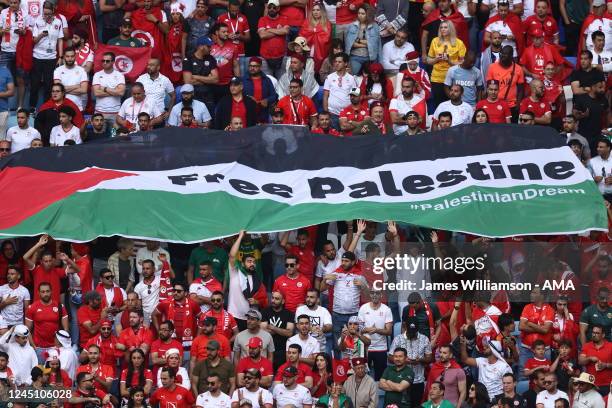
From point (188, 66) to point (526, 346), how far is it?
7140 mm

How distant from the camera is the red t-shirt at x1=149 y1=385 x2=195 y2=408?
24766mm

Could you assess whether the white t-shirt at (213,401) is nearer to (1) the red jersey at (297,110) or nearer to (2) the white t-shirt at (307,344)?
(2) the white t-shirt at (307,344)

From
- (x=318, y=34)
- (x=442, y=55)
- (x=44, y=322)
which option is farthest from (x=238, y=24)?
(x=44, y=322)

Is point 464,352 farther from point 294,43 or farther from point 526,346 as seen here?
point 294,43

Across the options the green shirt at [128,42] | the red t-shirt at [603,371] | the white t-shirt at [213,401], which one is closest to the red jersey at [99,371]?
the white t-shirt at [213,401]

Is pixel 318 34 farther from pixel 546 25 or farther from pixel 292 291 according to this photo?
pixel 292 291

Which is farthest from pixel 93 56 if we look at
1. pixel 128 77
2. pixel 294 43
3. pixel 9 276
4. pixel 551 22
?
pixel 551 22

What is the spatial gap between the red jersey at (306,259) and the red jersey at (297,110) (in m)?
2.55

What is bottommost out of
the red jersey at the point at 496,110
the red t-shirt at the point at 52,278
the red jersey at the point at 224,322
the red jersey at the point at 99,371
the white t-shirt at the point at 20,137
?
the red jersey at the point at 99,371

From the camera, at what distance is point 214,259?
2669 centimetres

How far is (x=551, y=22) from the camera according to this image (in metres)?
31.1

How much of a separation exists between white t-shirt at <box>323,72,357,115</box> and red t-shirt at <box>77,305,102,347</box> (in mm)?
5322

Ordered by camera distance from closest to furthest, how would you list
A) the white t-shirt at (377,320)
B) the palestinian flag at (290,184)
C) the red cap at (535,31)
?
the white t-shirt at (377,320), the palestinian flag at (290,184), the red cap at (535,31)

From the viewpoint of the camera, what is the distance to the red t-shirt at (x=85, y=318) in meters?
25.9
